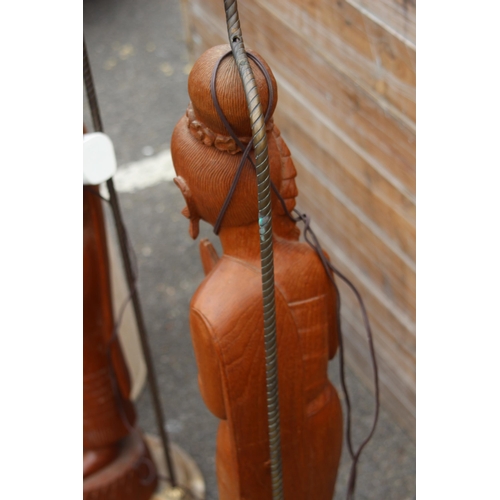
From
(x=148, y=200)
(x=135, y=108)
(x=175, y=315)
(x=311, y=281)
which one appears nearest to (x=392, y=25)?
(x=311, y=281)

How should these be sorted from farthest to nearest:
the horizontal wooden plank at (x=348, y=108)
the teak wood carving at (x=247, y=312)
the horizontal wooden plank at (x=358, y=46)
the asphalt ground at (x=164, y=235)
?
the asphalt ground at (x=164, y=235), the horizontal wooden plank at (x=348, y=108), the horizontal wooden plank at (x=358, y=46), the teak wood carving at (x=247, y=312)

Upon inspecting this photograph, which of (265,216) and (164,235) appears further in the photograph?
(164,235)

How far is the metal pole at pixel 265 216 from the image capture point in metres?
0.78

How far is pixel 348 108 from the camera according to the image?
1.59m

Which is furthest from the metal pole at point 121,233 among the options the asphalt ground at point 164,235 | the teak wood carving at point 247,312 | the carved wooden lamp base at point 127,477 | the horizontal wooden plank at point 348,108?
the horizontal wooden plank at point 348,108

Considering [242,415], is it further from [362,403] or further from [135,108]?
[135,108]

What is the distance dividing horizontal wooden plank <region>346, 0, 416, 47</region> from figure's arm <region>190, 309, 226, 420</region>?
0.65 meters

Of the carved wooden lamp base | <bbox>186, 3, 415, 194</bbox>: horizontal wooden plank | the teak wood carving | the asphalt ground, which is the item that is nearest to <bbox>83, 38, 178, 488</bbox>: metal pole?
the carved wooden lamp base

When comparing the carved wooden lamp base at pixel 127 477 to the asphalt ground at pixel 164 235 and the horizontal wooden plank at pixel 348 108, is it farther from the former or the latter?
the horizontal wooden plank at pixel 348 108

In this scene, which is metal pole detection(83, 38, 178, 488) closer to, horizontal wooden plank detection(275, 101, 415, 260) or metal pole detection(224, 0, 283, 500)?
metal pole detection(224, 0, 283, 500)

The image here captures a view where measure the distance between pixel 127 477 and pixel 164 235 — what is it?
1170mm

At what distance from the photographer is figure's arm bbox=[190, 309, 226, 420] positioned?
966 millimetres

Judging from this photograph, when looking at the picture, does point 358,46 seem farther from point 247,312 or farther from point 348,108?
point 247,312

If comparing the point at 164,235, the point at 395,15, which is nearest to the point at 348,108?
the point at 395,15
